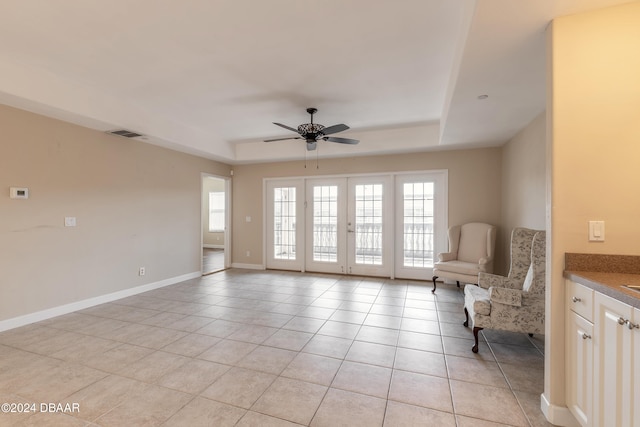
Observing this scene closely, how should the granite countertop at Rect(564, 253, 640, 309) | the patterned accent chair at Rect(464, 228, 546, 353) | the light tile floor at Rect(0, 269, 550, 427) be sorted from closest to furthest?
the granite countertop at Rect(564, 253, 640, 309) < the light tile floor at Rect(0, 269, 550, 427) < the patterned accent chair at Rect(464, 228, 546, 353)

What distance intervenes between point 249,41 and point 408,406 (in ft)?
10.4

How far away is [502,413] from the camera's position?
1.88 metres

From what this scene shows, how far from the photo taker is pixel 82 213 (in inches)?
153

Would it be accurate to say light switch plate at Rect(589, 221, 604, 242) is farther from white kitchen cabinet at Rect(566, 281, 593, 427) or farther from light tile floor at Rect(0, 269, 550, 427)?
light tile floor at Rect(0, 269, 550, 427)

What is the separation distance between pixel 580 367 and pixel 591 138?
53.4 inches

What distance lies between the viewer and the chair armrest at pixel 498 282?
9.99ft

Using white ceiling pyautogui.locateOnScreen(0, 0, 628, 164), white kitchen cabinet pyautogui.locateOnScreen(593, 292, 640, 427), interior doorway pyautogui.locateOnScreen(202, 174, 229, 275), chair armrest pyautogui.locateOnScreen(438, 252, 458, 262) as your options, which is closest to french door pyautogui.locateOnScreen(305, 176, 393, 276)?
chair armrest pyautogui.locateOnScreen(438, 252, 458, 262)

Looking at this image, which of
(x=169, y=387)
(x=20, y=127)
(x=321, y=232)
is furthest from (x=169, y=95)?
(x=321, y=232)

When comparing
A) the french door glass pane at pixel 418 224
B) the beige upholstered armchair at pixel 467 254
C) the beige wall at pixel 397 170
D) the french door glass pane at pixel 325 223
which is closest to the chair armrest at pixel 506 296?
the beige upholstered armchair at pixel 467 254

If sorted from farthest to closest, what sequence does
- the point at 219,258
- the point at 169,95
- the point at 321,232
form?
the point at 219,258 → the point at 321,232 → the point at 169,95

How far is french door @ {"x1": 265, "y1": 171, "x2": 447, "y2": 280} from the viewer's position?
5496mm

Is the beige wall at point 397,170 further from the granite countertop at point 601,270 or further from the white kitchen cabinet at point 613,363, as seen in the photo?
the white kitchen cabinet at point 613,363

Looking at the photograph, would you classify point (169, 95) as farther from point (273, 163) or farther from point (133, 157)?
point (273, 163)

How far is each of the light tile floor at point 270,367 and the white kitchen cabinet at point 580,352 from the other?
29cm
